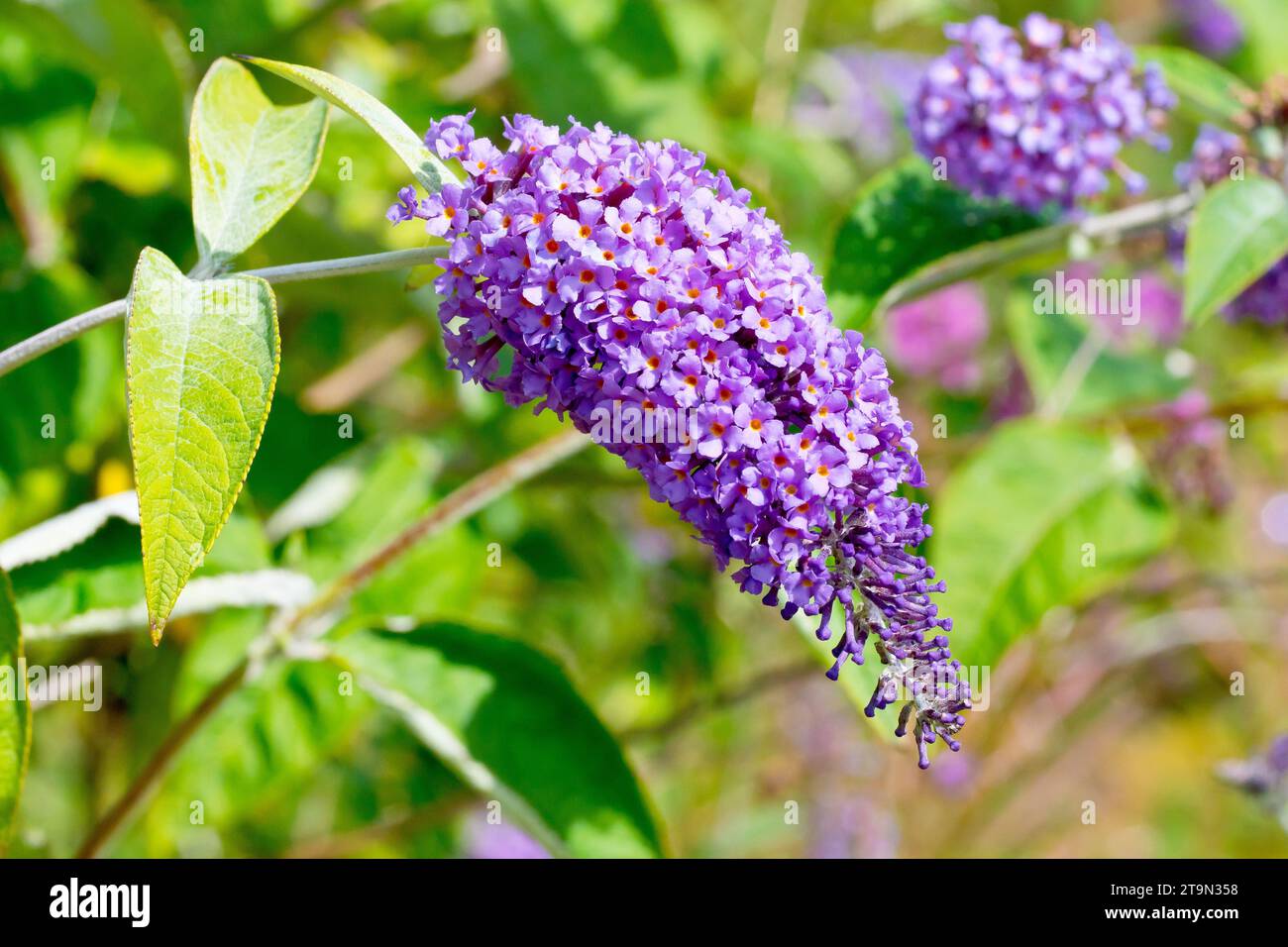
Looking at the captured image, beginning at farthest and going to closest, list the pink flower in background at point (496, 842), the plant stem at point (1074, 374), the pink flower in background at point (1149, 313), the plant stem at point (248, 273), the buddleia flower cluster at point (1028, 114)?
the pink flower in background at point (496, 842)
the pink flower in background at point (1149, 313)
the plant stem at point (1074, 374)
the buddleia flower cluster at point (1028, 114)
the plant stem at point (248, 273)

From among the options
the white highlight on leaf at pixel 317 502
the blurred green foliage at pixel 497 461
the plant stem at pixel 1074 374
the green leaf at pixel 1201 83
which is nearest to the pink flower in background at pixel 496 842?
the blurred green foliage at pixel 497 461

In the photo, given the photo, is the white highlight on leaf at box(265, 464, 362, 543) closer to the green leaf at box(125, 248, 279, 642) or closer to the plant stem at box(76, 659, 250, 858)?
the plant stem at box(76, 659, 250, 858)

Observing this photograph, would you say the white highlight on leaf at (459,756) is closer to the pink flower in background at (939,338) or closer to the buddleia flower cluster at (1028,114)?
the buddleia flower cluster at (1028,114)

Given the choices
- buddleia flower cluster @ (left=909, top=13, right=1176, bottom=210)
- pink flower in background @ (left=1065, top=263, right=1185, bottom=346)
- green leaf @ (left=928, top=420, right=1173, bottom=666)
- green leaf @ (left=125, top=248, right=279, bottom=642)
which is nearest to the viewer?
green leaf @ (left=125, top=248, right=279, bottom=642)

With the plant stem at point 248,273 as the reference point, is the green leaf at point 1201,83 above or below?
above

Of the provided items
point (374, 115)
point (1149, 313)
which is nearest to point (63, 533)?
point (374, 115)

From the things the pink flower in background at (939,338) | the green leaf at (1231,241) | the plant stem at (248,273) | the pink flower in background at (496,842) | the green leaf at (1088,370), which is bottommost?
the pink flower in background at (496,842)

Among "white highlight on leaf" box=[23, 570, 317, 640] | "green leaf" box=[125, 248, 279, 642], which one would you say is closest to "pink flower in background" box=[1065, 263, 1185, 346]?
"white highlight on leaf" box=[23, 570, 317, 640]
